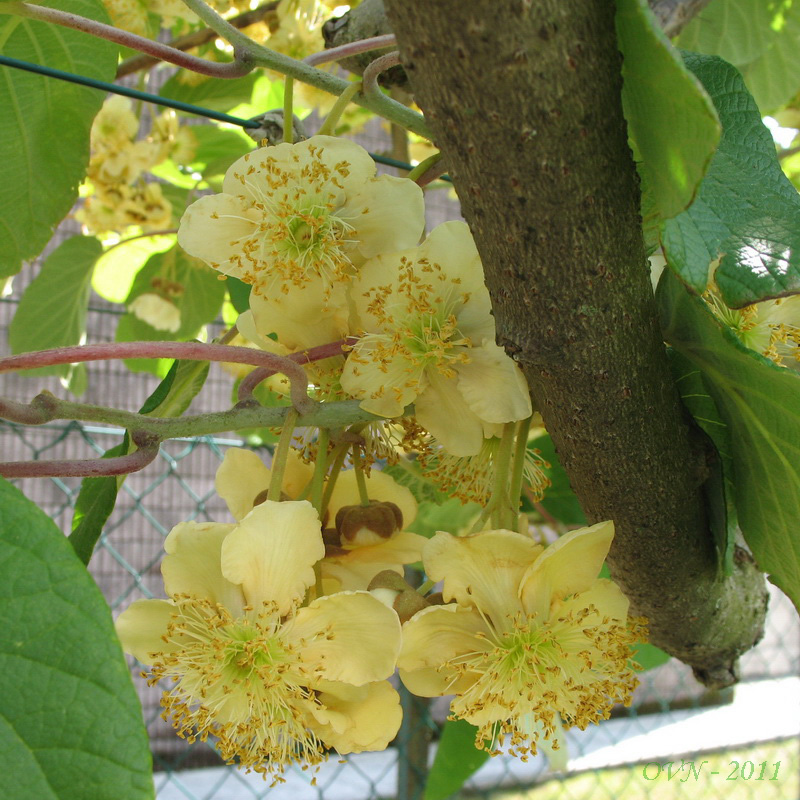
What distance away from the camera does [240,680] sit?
1.29 feet

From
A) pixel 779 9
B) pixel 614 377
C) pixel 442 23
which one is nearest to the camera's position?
pixel 442 23

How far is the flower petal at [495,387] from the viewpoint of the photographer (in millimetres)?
396

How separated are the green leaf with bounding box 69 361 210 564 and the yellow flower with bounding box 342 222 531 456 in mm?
122

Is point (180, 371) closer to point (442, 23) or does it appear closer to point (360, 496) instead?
point (360, 496)

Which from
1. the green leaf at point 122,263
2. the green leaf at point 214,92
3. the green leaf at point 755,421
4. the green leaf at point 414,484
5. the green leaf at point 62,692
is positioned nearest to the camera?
the green leaf at point 62,692

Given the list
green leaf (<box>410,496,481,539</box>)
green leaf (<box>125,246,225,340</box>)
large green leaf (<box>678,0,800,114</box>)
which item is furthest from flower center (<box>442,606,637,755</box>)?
green leaf (<box>125,246,225,340</box>)

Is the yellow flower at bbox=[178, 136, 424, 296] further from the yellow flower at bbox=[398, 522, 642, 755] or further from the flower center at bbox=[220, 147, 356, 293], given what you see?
the yellow flower at bbox=[398, 522, 642, 755]

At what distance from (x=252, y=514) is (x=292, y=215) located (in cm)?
17

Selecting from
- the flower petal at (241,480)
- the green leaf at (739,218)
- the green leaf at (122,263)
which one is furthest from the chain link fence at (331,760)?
the green leaf at (739,218)

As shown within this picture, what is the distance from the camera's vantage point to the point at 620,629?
40cm

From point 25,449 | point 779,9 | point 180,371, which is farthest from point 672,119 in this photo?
point 25,449

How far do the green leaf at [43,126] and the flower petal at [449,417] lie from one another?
35 cm

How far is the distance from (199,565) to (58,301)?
0.77m

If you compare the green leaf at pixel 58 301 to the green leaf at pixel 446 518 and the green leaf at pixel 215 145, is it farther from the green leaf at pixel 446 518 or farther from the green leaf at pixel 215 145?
the green leaf at pixel 446 518
